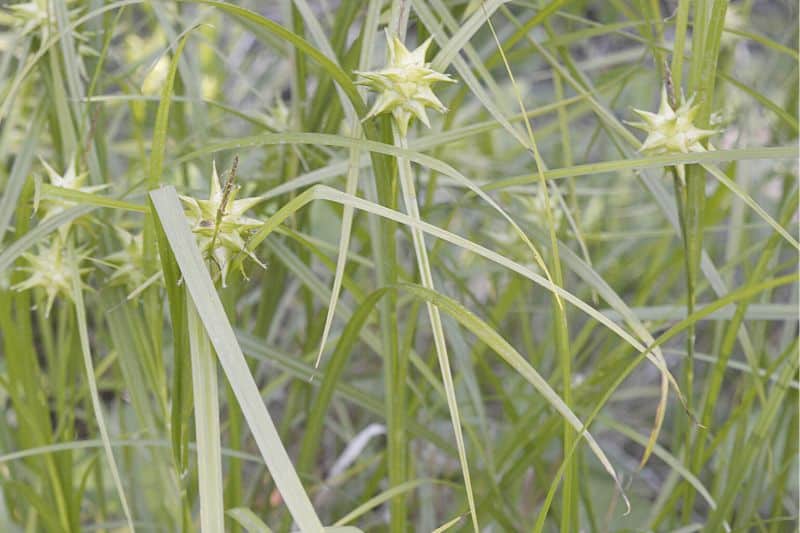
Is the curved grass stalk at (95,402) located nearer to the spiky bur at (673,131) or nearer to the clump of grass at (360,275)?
the clump of grass at (360,275)

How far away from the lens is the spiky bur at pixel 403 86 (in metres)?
0.51

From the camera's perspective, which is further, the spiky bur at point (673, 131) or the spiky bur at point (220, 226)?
the spiky bur at point (673, 131)

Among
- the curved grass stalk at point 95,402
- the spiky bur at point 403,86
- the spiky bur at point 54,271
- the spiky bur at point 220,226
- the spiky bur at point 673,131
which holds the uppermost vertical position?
the spiky bur at point 403,86

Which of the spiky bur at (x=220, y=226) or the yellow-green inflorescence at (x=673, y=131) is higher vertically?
the yellow-green inflorescence at (x=673, y=131)

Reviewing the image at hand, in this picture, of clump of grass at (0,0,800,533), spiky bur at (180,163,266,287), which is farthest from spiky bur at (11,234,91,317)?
spiky bur at (180,163,266,287)

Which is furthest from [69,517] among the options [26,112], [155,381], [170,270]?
[26,112]

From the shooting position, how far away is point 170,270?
48 centimetres

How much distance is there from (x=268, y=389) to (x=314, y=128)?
0.22 metres

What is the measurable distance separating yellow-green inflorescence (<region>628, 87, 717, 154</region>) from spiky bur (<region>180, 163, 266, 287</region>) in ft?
0.77

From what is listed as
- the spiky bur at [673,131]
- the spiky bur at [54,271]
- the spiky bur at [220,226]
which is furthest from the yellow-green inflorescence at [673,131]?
the spiky bur at [54,271]

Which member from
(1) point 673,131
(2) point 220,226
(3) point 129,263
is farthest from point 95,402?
(1) point 673,131

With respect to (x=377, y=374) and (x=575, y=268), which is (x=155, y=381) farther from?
(x=377, y=374)

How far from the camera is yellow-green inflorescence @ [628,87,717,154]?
0.57m

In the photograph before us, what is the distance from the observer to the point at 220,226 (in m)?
0.47
